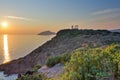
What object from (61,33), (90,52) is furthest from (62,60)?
(61,33)

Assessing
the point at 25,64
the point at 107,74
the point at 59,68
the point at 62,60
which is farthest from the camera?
the point at 25,64

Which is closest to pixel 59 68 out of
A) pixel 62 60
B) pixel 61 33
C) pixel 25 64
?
pixel 62 60

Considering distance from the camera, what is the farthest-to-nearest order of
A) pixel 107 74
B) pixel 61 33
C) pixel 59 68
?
pixel 61 33, pixel 59 68, pixel 107 74

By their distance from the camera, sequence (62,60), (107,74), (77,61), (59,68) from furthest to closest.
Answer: (62,60), (59,68), (77,61), (107,74)

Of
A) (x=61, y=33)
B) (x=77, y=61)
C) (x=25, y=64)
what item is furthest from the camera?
(x=61, y=33)

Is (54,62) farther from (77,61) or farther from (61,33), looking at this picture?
(61,33)

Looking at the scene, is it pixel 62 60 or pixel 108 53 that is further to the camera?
pixel 62 60

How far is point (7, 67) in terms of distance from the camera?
3897cm

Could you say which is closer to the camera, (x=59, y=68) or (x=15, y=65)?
(x=59, y=68)

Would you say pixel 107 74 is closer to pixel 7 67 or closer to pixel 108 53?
pixel 108 53

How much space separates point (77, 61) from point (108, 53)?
105cm

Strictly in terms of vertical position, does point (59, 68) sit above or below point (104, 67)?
below

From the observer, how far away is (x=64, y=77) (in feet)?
27.6

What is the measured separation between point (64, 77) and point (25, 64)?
1187 inches
